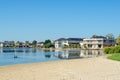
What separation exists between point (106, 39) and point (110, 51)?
107257 millimetres

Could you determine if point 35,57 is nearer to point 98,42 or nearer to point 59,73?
point 59,73

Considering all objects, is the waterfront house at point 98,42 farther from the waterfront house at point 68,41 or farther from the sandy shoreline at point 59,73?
the sandy shoreline at point 59,73

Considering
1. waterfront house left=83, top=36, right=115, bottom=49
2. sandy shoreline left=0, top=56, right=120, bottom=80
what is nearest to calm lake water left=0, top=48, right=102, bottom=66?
sandy shoreline left=0, top=56, right=120, bottom=80

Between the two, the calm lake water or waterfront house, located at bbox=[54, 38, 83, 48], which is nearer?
the calm lake water

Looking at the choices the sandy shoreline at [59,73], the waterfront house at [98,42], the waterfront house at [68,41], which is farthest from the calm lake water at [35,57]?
the waterfront house at [68,41]

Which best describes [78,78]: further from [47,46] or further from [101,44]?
[47,46]

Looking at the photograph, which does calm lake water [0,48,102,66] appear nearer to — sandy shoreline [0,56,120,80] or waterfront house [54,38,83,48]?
sandy shoreline [0,56,120,80]

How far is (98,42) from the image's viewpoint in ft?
539

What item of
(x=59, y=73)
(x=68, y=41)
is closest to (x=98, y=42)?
(x=68, y=41)

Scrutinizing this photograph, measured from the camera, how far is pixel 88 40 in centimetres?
16925

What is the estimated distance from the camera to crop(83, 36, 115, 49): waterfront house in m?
164

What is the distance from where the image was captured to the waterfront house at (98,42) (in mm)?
164250

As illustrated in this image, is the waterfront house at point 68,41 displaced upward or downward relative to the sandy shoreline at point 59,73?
upward

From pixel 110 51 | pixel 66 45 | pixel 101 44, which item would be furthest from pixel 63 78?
pixel 66 45
